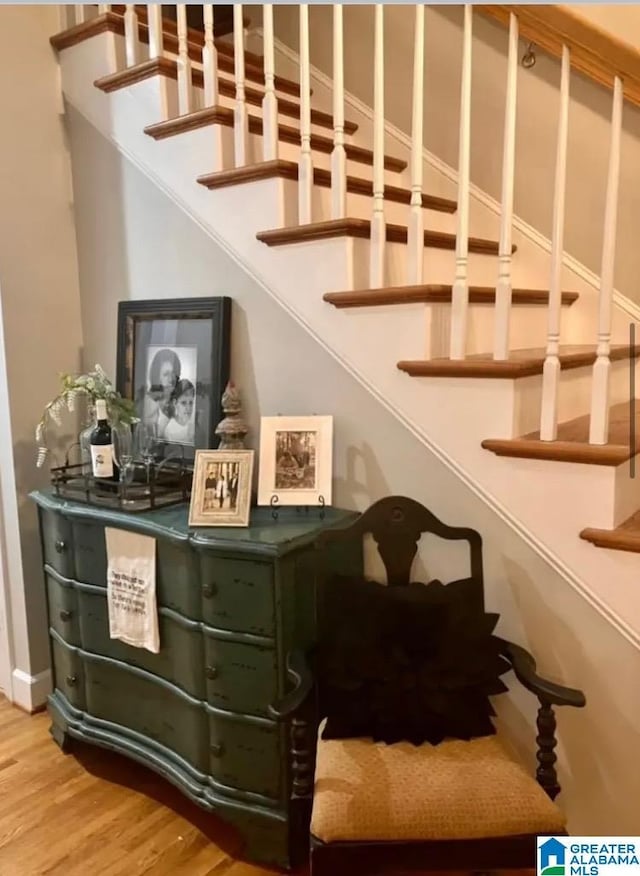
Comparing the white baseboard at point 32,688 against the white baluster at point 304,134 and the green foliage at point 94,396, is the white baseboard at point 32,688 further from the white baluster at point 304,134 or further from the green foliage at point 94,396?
the white baluster at point 304,134

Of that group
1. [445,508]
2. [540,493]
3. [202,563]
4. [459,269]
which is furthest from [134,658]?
[459,269]

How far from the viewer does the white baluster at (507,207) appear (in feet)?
5.31

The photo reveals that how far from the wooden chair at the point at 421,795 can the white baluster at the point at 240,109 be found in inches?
53.6

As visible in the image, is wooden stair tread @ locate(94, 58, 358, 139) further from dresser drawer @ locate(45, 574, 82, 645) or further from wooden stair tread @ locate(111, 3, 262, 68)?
dresser drawer @ locate(45, 574, 82, 645)

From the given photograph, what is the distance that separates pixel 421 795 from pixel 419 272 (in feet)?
3.96

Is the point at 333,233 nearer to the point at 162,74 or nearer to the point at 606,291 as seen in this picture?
the point at 606,291

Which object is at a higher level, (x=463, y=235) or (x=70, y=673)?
(x=463, y=235)

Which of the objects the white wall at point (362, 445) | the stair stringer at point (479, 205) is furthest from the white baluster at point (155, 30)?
the stair stringer at point (479, 205)

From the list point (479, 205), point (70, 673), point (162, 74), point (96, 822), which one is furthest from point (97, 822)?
point (479, 205)

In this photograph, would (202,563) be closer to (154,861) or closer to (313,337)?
(313,337)

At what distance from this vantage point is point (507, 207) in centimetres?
164

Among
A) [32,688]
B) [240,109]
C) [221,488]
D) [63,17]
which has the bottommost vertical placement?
[32,688]

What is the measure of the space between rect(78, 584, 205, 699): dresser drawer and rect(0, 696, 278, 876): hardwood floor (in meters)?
0.43

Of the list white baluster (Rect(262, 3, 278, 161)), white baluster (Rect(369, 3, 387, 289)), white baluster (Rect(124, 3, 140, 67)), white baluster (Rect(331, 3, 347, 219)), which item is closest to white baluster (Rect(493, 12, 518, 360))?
white baluster (Rect(369, 3, 387, 289))
